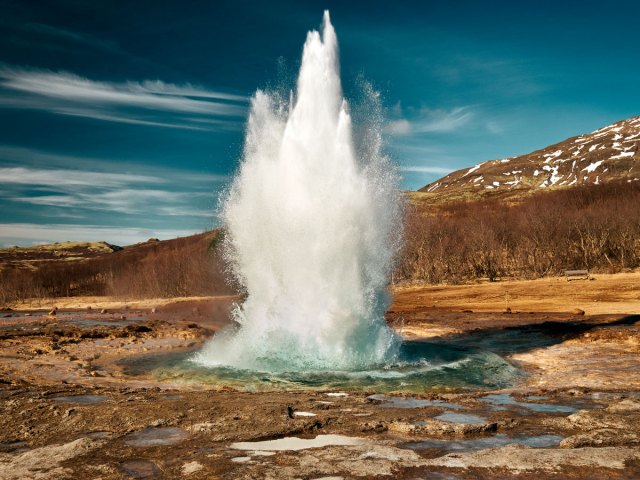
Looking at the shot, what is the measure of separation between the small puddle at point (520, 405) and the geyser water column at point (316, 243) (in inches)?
192

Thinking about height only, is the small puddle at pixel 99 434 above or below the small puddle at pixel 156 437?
above

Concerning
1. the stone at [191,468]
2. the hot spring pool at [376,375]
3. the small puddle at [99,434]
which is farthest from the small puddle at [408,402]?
the small puddle at [99,434]

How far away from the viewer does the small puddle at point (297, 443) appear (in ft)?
22.2

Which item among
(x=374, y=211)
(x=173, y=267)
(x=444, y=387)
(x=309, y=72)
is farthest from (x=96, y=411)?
(x=173, y=267)

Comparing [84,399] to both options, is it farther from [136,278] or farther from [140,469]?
[136,278]

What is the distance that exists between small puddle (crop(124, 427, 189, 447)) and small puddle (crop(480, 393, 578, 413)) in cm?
536

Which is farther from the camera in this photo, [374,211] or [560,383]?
[374,211]

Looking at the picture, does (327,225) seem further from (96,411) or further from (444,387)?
(96,411)

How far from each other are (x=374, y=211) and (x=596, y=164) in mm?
184975

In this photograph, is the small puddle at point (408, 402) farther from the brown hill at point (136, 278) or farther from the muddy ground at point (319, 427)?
the brown hill at point (136, 278)

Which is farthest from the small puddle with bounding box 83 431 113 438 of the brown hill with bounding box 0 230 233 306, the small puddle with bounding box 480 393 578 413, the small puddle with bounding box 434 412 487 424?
the brown hill with bounding box 0 230 233 306

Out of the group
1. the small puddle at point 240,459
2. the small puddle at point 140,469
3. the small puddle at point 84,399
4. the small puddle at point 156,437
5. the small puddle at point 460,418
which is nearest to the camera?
the small puddle at point 140,469

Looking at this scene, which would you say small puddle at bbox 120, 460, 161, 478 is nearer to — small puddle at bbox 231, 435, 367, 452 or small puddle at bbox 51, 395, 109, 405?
small puddle at bbox 231, 435, 367, 452

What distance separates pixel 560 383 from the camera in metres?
12.0
